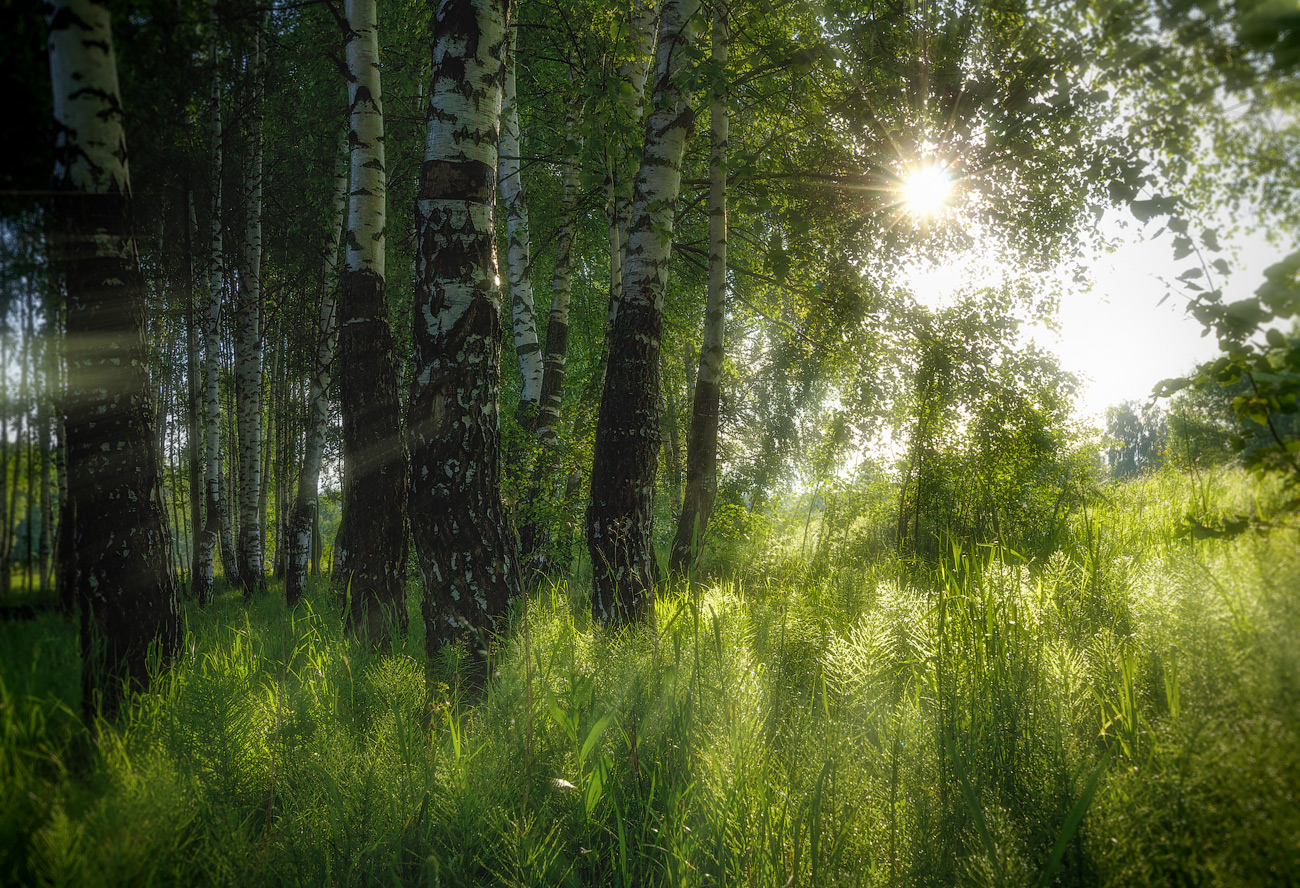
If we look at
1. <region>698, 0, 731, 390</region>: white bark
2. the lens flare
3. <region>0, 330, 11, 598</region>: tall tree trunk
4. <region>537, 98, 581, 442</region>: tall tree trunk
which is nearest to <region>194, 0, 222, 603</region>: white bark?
<region>537, 98, 581, 442</region>: tall tree trunk

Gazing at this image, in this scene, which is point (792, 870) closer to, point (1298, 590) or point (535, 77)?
point (1298, 590)

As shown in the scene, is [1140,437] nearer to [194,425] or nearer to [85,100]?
[85,100]

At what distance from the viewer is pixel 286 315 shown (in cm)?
1228

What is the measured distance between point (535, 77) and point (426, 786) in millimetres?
9919

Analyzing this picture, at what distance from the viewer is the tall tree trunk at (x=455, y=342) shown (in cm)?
325

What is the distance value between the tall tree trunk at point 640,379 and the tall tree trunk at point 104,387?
262 centimetres

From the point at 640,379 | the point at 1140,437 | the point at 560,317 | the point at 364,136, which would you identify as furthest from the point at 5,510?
the point at 560,317

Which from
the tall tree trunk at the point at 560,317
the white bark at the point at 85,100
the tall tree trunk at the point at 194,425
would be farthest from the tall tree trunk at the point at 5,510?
the tall tree trunk at the point at 194,425

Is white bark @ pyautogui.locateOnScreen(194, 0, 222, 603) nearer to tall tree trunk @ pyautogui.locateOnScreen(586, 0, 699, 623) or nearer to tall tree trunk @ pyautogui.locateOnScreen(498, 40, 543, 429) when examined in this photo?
tall tree trunk @ pyautogui.locateOnScreen(498, 40, 543, 429)

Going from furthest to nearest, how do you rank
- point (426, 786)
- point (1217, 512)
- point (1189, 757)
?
point (426, 786), point (1217, 512), point (1189, 757)

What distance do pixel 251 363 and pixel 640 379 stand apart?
7020 millimetres

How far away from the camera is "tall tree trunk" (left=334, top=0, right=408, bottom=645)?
477 centimetres

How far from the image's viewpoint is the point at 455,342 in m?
3.31

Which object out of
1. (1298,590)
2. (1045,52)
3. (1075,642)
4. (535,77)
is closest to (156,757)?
(1298,590)
